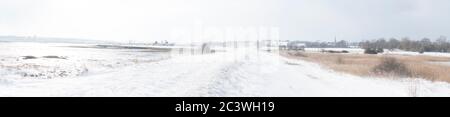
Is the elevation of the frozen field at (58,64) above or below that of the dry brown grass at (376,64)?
above

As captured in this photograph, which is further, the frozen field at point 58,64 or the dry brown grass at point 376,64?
the dry brown grass at point 376,64

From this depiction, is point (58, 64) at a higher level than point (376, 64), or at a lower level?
higher

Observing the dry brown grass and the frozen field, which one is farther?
the dry brown grass

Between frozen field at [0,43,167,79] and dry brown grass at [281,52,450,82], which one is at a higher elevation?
frozen field at [0,43,167,79]

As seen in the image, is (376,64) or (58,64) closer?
(376,64)
